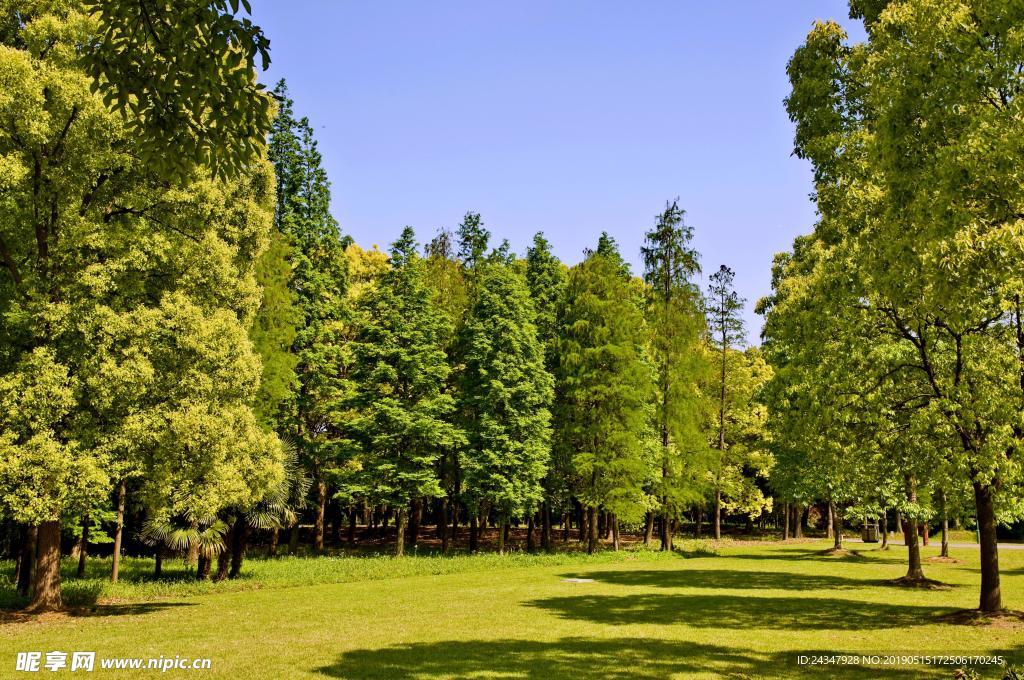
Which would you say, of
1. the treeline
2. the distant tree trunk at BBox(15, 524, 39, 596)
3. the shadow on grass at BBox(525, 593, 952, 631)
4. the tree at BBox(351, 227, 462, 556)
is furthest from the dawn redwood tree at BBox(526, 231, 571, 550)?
the distant tree trunk at BBox(15, 524, 39, 596)

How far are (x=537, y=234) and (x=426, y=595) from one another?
32324mm

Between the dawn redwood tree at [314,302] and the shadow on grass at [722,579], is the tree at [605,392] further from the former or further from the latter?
the dawn redwood tree at [314,302]

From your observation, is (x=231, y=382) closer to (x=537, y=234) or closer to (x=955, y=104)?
(x=955, y=104)

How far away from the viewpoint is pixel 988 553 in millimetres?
16547

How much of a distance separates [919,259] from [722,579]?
17659 mm

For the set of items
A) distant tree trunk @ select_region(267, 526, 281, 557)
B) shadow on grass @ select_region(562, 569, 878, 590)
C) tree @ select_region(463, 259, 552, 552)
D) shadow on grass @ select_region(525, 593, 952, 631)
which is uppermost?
tree @ select_region(463, 259, 552, 552)

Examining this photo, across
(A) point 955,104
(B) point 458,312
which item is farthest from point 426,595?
(B) point 458,312

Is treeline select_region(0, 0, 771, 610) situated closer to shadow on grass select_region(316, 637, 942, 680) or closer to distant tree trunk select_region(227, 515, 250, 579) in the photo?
distant tree trunk select_region(227, 515, 250, 579)

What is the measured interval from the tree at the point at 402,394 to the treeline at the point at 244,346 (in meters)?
0.17

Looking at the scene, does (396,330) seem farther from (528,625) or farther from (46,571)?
(528,625)

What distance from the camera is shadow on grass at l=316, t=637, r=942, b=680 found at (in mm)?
11352

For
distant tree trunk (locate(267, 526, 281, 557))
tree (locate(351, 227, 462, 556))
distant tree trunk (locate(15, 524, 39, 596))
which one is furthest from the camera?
tree (locate(351, 227, 462, 556))

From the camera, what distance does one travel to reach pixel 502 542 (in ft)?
132

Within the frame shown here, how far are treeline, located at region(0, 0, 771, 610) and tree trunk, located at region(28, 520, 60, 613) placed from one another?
6cm
